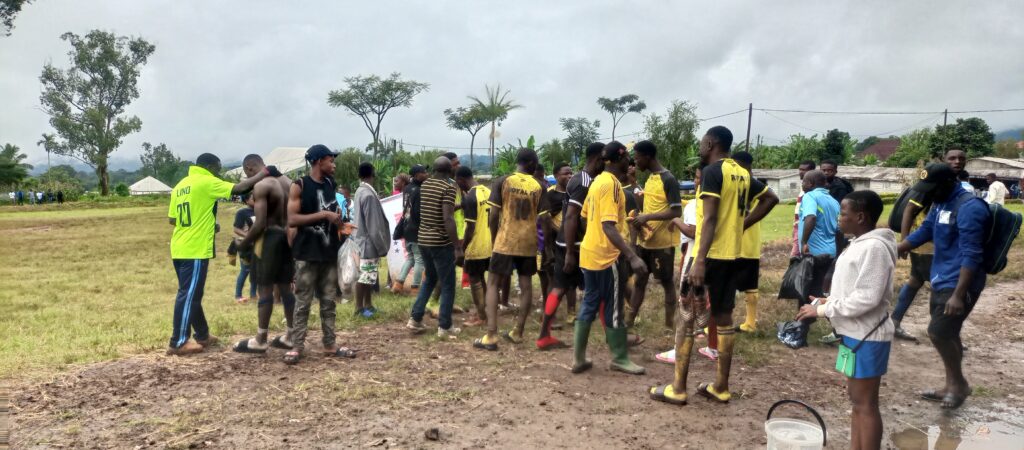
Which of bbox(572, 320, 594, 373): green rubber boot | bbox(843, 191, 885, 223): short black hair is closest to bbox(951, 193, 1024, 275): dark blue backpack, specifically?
bbox(843, 191, 885, 223): short black hair

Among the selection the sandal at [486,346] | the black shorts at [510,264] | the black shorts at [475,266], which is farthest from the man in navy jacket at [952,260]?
the black shorts at [475,266]

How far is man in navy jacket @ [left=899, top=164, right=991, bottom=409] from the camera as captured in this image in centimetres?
422

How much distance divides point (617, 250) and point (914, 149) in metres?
60.4

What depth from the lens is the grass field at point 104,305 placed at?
19.7 ft

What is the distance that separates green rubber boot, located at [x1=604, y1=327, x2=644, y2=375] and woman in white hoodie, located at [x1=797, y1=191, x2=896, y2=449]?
1.98 metres

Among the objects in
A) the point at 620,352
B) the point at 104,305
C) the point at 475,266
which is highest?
the point at 475,266

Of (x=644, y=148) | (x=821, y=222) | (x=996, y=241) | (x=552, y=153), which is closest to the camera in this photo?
(x=996, y=241)

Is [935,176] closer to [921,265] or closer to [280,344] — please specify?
[921,265]

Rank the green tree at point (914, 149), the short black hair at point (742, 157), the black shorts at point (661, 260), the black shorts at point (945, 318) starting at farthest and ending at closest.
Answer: the green tree at point (914, 149), the black shorts at point (661, 260), the short black hair at point (742, 157), the black shorts at point (945, 318)

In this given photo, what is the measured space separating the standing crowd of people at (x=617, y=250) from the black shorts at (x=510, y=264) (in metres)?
0.01

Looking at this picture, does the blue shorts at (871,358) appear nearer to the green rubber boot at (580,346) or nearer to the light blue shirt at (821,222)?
the green rubber boot at (580,346)

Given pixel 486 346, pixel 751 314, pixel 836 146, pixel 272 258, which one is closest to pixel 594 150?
pixel 486 346

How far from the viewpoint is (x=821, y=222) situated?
637 centimetres

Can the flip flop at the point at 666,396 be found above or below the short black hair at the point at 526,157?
below
